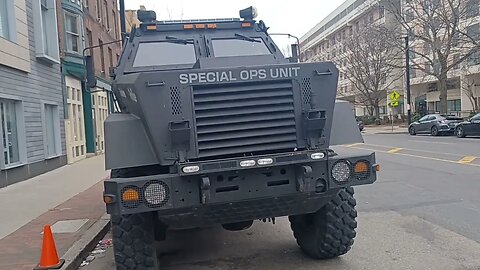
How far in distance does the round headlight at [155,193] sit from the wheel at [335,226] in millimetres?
1860

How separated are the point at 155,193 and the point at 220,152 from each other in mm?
698

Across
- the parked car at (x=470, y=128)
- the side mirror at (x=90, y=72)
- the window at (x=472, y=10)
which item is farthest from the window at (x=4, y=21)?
the window at (x=472, y=10)

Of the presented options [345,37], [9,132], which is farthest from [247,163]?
[345,37]

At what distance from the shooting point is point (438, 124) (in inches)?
1191

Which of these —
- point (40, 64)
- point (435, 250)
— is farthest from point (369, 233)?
point (40, 64)

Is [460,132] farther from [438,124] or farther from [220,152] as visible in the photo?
[220,152]

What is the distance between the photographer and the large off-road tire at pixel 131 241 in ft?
15.9

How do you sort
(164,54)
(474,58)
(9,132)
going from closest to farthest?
(164,54)
(9,132)
(474,58)

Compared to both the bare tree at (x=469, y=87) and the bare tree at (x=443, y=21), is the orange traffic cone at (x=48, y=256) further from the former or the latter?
the bare tree at (x=469, y=87)

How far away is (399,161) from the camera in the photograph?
15.9m

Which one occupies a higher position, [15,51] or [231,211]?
[15,51]

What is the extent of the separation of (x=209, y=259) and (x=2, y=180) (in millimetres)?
8730

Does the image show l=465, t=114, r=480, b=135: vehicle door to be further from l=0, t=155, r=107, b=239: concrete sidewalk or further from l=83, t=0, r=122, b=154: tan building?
l=0, t=155, r=107, b=239: concrete sidewalk

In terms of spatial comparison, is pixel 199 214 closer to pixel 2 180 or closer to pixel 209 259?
pixel 209 259
